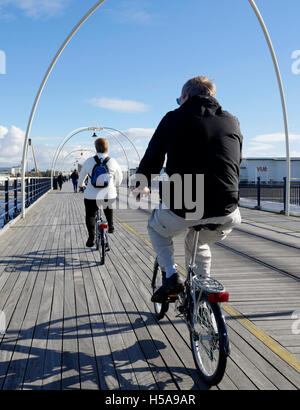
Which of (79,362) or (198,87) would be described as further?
(79,362)

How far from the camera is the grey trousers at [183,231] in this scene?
108 inches

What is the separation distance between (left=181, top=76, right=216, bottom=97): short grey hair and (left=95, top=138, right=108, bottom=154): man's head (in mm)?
3555

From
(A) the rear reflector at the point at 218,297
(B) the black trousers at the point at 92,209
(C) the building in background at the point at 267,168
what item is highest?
(C) the building in background at the point at 267,168

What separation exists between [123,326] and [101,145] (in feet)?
11.2

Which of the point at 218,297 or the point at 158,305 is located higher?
the point at 218,297

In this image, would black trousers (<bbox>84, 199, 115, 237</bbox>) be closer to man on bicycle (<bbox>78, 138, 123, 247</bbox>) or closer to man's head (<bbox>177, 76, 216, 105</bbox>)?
man on bicycle (<bbox>78, 138, 123, 247</bbox>)

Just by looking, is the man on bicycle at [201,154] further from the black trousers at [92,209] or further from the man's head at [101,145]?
the black trousers at [92,209]

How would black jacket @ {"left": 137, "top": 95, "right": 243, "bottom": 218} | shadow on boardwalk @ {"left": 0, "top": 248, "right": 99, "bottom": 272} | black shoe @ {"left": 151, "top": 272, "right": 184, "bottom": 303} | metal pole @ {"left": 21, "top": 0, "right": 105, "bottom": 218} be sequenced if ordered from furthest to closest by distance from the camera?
metal pole @ {"left": 21, "top": 0, "right": 105, "bottom": 218} < shadow on boardwalk @ {"left": 0, "top": 248, "right": 99, "bottom": 272} < black shoe @ {"left": 151, "top": 272, "right": 184, "bottom": 303} < black jacket @ {"left": 137, "top": 95, "right": 243, "bottom": 218}

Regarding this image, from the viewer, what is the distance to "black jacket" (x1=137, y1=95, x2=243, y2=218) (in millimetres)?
2574

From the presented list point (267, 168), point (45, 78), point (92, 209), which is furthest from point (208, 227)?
point (267, 168)

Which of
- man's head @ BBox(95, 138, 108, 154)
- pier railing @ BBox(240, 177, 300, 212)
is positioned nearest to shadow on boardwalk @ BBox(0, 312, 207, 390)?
man's head @ BBox(95, 138, 108, 154)

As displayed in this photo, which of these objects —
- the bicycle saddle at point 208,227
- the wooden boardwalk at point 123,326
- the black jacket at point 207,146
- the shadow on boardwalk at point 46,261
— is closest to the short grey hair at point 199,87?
the black jacket at point 207,146

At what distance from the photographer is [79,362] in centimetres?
293

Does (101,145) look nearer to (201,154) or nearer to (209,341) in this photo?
(201,154)
